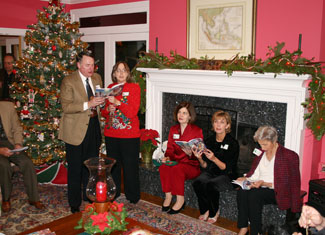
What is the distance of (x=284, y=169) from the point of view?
279 cm

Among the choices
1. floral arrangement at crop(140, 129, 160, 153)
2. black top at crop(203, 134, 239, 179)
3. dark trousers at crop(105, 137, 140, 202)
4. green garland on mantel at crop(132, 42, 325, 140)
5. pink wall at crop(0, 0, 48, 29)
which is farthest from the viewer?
pink wall at crop(0, 0, 48, 29)

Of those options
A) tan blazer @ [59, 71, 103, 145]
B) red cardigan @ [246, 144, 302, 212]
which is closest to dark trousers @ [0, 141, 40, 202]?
tan blazer @ [59, 71, 103, 145]

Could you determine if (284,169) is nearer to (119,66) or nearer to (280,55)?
(280,55)

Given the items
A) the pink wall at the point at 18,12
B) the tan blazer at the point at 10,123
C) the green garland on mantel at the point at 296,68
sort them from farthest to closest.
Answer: the pink wall at the point at 18,12 → the tan blazer at the point at 10,123 → the green garland on mantel at the point at 296,68

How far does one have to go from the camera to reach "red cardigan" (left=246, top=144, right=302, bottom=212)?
2.78 meters

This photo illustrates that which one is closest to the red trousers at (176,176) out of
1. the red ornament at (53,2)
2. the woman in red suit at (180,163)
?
the woman in red suit at (180,163)

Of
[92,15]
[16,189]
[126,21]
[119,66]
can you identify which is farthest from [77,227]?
[92,15]

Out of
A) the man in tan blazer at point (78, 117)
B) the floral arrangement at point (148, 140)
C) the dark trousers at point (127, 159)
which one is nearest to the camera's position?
the man in tan blazer at point (78, 117)

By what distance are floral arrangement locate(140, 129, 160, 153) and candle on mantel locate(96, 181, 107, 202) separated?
1781 mm

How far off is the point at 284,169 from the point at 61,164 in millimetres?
2805

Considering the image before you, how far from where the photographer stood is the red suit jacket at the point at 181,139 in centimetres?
346

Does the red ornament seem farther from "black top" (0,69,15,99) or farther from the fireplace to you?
the fireplace

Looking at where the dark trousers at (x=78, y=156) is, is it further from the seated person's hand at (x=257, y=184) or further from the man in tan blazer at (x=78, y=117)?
the seated person's hand at (x=257, y=184)

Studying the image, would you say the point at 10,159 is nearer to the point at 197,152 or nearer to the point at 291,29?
the point at 197,152
